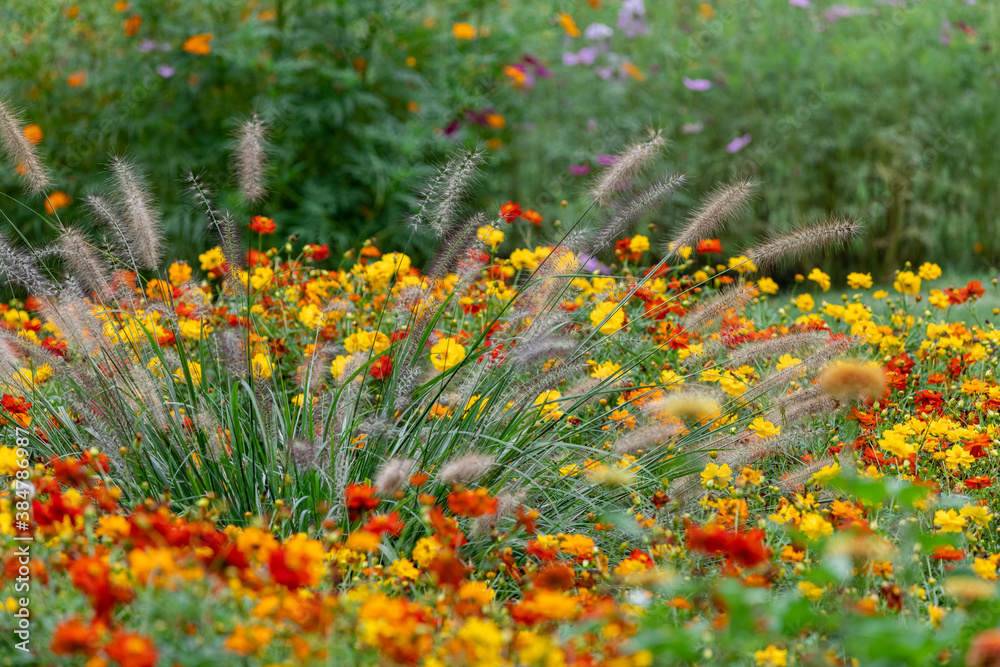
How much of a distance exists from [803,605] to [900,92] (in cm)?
520

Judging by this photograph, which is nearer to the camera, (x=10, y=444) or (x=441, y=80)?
(x=10, y=444)

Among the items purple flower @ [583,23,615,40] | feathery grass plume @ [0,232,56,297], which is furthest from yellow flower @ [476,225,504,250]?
purple flower @ [583,23,615,40]

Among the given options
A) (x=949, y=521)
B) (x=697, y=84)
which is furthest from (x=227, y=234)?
(x=697, y=84)

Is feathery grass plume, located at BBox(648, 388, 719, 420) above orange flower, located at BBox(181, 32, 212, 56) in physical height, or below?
below

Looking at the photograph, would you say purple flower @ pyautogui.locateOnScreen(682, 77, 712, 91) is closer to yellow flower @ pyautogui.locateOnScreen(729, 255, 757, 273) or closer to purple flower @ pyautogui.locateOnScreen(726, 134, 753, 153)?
purple flower @ pyautogui.locateOnScreen(726, 134, 753, 153)

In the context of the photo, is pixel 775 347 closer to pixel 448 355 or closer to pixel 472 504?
pixel 448 355

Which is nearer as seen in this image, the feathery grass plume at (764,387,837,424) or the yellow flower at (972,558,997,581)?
the yellow flower at (972,558,997,581)

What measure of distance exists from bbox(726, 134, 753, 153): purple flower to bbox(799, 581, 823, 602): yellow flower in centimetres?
432

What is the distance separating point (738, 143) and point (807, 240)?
3.56m

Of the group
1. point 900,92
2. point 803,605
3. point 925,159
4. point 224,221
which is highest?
point 224,221

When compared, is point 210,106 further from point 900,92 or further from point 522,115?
point 900,92

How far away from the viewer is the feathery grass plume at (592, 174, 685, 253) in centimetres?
241

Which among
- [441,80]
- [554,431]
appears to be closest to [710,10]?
[441,80]

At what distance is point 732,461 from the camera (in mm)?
2170
